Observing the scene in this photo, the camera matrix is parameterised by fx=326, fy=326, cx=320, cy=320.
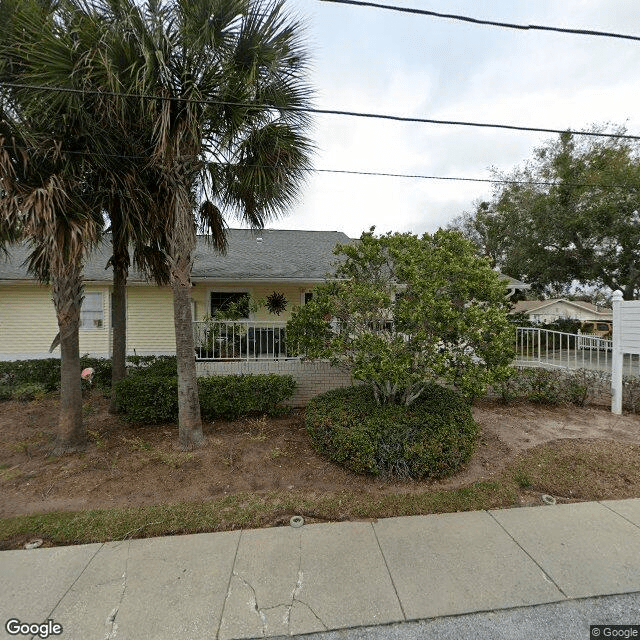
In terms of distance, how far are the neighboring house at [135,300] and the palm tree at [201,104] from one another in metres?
4.44

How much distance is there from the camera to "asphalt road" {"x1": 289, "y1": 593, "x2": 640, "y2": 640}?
203 cm

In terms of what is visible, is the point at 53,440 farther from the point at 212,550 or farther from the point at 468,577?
the point at 468,577

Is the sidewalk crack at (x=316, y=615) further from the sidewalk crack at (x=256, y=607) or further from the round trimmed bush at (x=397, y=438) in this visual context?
the round trimmed bush at (x=397, y=438)

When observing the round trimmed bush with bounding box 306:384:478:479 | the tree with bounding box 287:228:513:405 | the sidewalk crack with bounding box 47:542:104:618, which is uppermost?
the tree with bounding box 287:228:513:405

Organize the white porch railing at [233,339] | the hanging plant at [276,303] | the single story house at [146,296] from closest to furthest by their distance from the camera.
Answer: the white porch railing at [233,339]
the single story house at [146,296]
the hanging plant at [276,303]

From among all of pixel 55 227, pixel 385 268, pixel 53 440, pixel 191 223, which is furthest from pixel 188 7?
pixel 53 440

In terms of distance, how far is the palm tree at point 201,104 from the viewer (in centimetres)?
392

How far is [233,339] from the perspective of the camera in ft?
22.7

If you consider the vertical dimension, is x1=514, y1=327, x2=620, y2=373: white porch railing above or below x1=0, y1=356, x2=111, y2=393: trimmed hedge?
above

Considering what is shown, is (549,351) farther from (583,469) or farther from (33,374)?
(33,374)

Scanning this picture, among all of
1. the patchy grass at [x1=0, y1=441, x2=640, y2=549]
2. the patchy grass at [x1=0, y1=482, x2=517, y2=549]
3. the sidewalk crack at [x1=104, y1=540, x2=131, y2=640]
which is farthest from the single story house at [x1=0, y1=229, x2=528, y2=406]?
the sidewalk crack at [x1=104, y1=540, x2=131, y2=640]

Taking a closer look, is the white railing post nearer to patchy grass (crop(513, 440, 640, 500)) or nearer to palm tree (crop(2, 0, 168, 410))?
patchy grass (crop(513, 440, 640, 500))

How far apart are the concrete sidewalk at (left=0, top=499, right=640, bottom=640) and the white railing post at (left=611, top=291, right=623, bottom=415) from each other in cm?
364

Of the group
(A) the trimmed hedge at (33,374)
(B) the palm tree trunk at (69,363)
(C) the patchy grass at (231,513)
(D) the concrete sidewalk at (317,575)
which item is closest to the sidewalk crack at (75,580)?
(D) the concrete sidewalk at (317,575)
